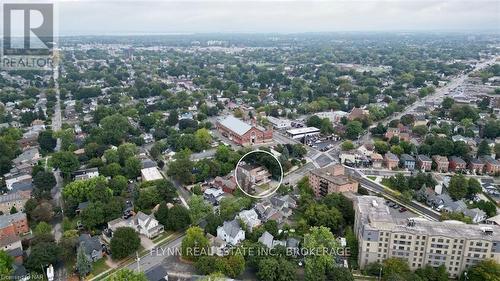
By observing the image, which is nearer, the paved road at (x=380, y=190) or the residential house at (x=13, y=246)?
the residential house at (x=13, y=246)

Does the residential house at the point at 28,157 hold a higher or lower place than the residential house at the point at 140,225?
higher

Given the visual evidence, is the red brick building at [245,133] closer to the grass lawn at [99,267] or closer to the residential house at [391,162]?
the residential house at [391,162]

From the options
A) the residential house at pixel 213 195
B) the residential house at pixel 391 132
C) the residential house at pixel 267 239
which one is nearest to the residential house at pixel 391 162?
the residential house at pixel 391 132

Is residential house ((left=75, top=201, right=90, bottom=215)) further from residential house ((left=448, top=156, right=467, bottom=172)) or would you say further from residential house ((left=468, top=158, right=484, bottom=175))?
residential house ((left=468, top=158, right=484, bottom=175))

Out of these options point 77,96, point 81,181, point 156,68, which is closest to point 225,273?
point 81,181

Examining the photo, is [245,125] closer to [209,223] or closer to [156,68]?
[209,223]

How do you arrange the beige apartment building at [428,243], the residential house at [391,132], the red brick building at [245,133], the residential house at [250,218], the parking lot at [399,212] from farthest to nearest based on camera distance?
the residential house at [391,132] < the red brick building at [245,133] < the parking lot at [399,212] < the residential house at [250,218] < the beige apartment building at [428,243]

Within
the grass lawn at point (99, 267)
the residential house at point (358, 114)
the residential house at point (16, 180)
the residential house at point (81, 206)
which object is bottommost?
the grass lawn at point (99, 267)

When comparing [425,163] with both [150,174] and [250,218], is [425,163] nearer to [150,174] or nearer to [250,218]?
[250,218]

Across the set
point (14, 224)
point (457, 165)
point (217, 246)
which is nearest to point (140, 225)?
point (217, 246)

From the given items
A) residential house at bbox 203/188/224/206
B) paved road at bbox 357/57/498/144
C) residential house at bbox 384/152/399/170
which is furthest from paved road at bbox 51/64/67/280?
paved road at bbox 357/57/498/144
